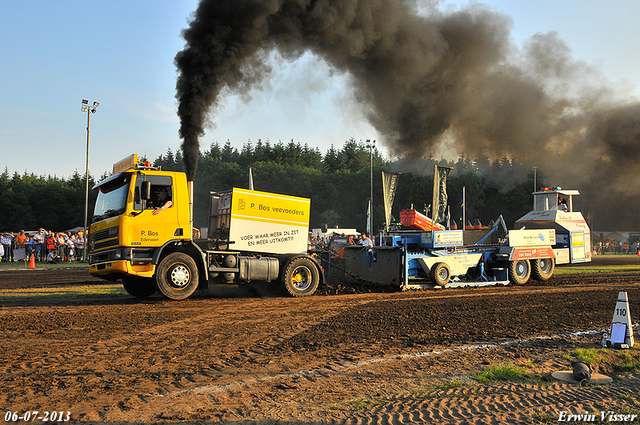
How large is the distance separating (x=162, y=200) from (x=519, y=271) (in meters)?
12.2

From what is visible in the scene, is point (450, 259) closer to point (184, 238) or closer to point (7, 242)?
point (184, 238)

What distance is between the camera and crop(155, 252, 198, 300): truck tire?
441 inches

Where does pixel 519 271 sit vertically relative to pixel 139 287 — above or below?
above

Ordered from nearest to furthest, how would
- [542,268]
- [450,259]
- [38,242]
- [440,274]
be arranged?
[440,274] → [450,259] → [542,268] → [38,242]

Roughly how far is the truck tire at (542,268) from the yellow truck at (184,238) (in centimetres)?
862

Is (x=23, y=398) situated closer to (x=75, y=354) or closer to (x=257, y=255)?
(x=75, y=354)

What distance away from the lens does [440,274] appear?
49.5 ft

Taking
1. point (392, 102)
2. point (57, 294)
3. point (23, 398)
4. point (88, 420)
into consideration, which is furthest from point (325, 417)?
point (392, 102)

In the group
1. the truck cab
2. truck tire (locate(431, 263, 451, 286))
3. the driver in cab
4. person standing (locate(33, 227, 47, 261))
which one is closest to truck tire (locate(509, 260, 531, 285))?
truck tire (locate(431, 263, 451, 286))

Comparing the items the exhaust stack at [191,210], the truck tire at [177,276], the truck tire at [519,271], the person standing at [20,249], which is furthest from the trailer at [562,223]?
the person standing at [20,249]

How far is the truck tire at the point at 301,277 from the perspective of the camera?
12891 millimetres

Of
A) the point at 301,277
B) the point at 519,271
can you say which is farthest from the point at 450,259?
the point at 301,277

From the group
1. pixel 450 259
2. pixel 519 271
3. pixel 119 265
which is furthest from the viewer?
pixel 519 271

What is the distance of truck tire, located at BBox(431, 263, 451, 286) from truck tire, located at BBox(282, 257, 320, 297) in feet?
12.5
